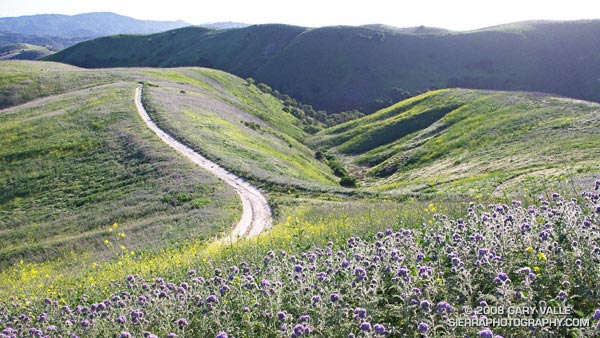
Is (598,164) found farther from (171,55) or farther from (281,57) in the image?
(171,55)

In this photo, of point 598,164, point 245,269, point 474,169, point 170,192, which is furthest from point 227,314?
point 474,169

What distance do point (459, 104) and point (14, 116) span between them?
65040 mm

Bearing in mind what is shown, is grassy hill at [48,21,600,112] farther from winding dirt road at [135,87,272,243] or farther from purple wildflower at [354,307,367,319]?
purple wildflower at [354,307,367,319]

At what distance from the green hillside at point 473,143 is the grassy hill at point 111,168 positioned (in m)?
11.3

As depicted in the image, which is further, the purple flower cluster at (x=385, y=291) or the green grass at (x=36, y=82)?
the green grass at (x=36, y=82)

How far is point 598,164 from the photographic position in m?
28.5

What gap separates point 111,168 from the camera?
36.8 meters

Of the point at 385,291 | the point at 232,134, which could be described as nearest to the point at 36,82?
the point at 232,134

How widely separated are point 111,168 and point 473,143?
126 ft

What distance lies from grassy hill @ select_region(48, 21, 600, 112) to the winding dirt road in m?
80.8

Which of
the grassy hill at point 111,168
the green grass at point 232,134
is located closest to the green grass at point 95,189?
the grassy hill at point 111,168

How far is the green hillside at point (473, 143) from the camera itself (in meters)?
31.6

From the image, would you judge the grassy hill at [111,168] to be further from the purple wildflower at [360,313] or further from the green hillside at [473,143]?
the purple wildflower at [360,313]

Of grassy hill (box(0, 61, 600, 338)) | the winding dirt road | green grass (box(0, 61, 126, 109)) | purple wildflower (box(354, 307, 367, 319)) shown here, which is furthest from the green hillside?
green grass (box(0, 61, 126, 109))
